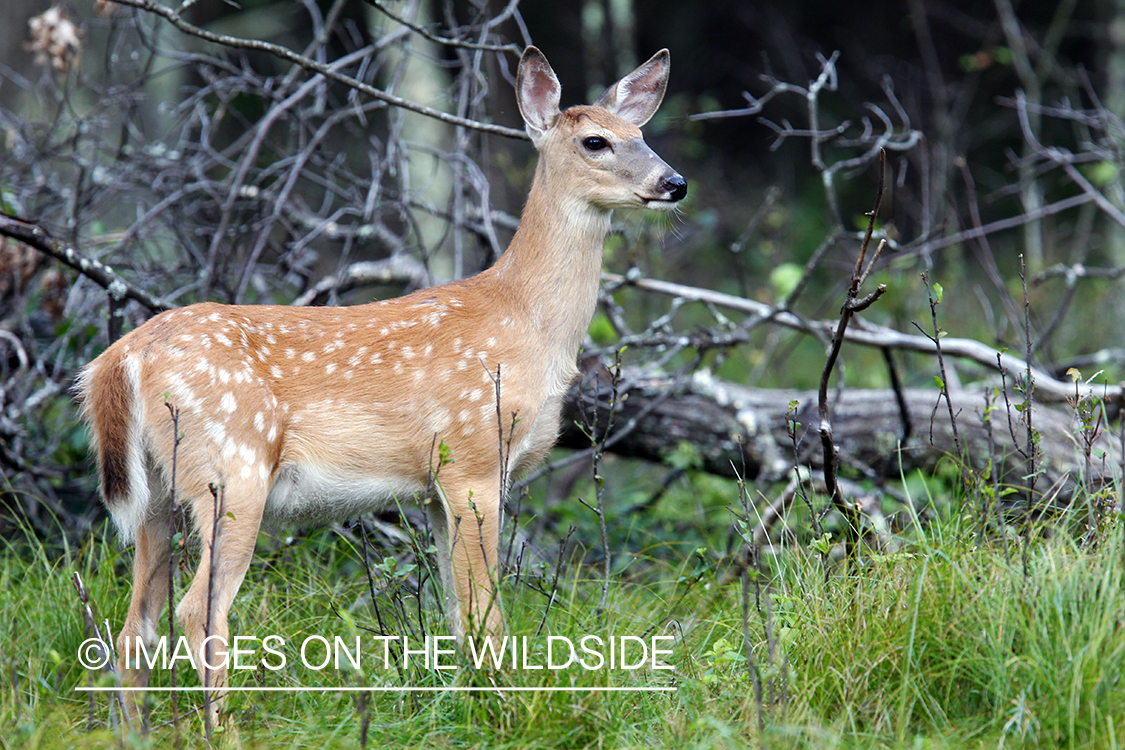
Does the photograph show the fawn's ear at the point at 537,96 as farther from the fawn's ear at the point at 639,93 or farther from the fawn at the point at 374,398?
the fawn's ear at the point at 639,93

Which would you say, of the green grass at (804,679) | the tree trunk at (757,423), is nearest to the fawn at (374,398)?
the green grass at (804,679)

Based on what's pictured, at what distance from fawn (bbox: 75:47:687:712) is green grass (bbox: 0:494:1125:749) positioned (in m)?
0.27

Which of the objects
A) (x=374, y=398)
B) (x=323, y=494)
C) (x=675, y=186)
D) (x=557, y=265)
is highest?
(x=675, y=186)

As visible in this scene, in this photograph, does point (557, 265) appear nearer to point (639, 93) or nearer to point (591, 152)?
point (591, 152)

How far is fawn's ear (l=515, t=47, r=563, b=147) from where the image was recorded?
14.1 feet

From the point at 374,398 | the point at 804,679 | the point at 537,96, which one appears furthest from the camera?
the point at 537,96

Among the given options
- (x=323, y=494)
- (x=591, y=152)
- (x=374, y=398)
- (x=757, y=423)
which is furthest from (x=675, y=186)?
(x=757, y=423)

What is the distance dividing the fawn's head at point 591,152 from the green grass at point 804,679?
1515 mm

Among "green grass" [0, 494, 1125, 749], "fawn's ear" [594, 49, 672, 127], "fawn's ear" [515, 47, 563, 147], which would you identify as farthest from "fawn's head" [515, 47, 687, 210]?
"green grass" [0, 494, 1125, 749]

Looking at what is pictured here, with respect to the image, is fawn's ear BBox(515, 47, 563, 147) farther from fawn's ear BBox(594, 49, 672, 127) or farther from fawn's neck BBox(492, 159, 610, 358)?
fawn's ear BBox(594, 49, 672, 127)

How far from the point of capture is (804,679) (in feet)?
9.93

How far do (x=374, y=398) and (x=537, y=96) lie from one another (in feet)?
4.92

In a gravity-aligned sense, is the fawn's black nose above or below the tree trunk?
above

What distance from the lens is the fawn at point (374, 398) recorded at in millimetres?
3479
